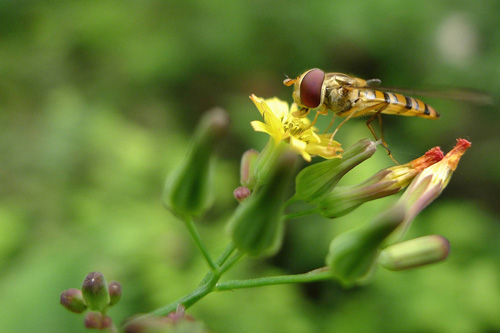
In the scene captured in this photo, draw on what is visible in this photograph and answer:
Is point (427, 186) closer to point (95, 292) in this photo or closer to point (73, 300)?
point (95, 292)

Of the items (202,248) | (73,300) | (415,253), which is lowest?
(415,253)

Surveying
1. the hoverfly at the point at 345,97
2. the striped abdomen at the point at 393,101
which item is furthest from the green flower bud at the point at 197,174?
the striped abdomen at the point at 393,101

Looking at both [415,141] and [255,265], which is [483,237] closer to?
[415,141]

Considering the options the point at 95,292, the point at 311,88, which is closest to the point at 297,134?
the point at 311,88

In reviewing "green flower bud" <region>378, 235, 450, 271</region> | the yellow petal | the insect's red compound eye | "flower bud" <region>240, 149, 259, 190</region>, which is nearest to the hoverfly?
the insect's red compound eye

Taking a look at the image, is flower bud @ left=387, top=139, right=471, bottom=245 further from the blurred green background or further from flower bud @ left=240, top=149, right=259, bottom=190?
the blurred green background

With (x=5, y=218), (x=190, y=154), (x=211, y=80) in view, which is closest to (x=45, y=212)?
(x=5, y=218)
